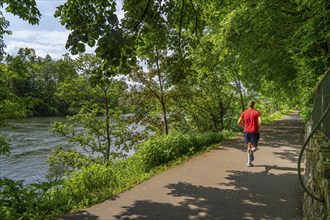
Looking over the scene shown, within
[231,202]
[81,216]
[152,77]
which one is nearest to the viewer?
[81,216]

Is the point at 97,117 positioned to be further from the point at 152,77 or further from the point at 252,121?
the point at 252,121

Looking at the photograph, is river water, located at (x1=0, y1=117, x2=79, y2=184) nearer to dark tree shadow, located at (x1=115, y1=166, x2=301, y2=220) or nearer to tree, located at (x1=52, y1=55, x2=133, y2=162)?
tree, located at (x1=52, y1=55, x2=133, y2=162)

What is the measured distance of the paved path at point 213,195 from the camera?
4645 millimetres

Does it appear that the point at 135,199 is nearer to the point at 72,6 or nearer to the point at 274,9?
the point at 72,6

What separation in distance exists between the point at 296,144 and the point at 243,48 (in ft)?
15.0

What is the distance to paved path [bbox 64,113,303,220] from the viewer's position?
4.64m

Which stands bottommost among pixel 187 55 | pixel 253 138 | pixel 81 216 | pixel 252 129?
pixel 81 216

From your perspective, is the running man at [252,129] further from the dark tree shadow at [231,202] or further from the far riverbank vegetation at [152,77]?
the far riverbank vegetation at [152,77]

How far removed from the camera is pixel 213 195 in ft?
17.9

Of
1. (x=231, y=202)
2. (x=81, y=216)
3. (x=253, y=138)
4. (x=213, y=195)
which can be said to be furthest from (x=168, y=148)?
(x=81, y=216)

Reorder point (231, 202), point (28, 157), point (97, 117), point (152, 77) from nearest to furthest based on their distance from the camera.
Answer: point (231, 202) < point (152, 77) < point (97, 117) < point (28, 157)

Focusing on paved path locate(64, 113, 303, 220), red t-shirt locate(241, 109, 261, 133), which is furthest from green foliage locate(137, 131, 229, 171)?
red t-shirt locate(241, 109, 261, 133)

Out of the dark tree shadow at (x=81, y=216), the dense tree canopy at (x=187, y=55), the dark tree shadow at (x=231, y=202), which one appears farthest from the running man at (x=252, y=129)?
the dark tree shadow at (x=81, y=216)

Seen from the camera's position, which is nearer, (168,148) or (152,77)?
(168,148)
